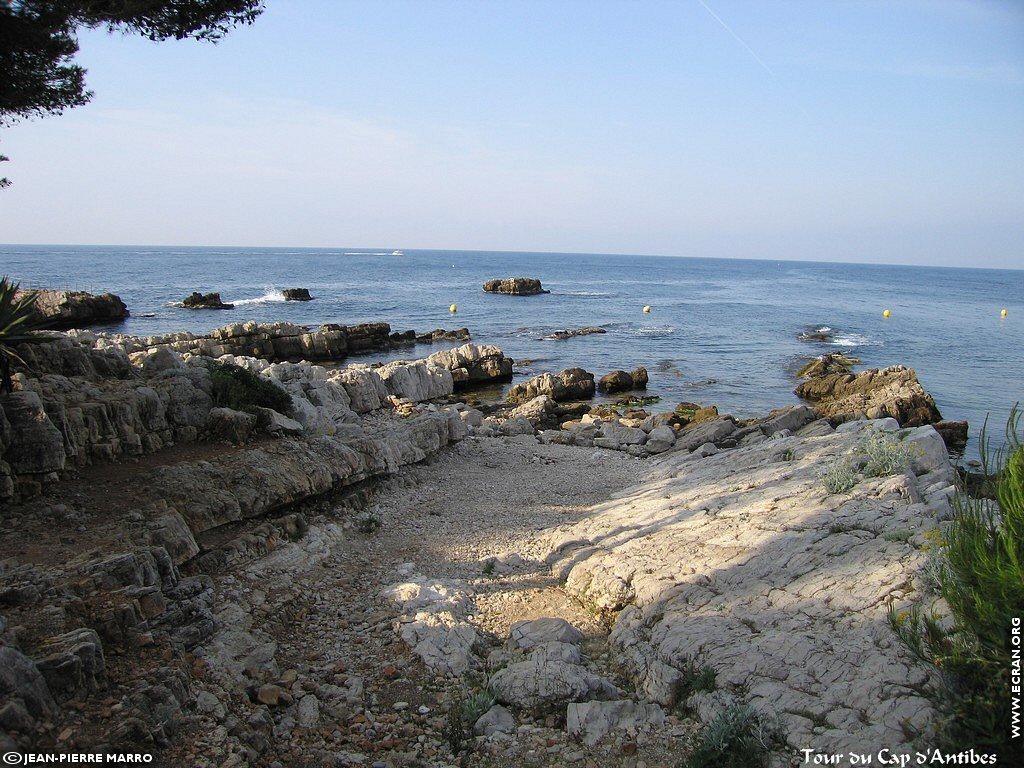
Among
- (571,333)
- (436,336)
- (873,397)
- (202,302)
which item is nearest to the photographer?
(873,397)

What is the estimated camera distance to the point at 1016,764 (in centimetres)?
419

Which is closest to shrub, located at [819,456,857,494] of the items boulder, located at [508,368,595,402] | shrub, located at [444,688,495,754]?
shrub, located at [444,688,495,754]

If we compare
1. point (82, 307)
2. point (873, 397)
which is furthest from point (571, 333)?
point (82, 307)

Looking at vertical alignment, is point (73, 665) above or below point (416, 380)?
above

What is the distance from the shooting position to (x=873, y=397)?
25594 mm

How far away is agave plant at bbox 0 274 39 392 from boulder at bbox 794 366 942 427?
869 inches

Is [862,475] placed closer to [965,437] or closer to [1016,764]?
[1016,764]

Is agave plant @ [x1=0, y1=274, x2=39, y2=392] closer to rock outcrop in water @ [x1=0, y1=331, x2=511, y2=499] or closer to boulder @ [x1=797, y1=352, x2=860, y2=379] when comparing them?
rock outcrop in water @ [x1=0, y1=331, x2=511, y2=499]

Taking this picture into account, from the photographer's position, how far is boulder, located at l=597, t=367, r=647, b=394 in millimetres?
31078

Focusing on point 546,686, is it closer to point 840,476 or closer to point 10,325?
point 840,476

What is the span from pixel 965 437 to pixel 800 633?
65.9ft

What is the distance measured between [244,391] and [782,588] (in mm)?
9994

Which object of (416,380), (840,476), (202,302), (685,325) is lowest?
(416,380)

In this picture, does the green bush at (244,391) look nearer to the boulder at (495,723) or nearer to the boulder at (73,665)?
the boulder at (73,665)
